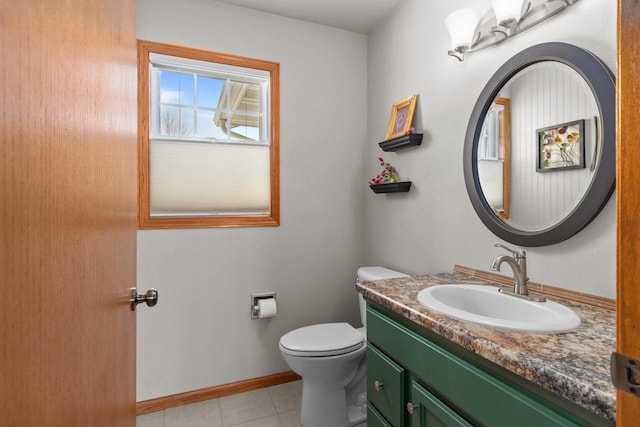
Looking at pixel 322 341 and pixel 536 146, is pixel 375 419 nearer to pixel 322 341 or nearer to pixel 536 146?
pixel 322 341

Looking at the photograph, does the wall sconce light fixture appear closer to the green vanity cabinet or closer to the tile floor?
the green vanity cabinet

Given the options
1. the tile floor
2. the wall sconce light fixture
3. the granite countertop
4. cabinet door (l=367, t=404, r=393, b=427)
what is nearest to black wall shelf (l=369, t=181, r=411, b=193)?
the wall sconce light fixture

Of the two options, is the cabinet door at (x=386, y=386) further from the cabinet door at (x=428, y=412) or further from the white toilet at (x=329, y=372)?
the white toilet at (x=329, y=372)

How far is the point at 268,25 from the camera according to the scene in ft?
7.28

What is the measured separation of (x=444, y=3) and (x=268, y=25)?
3.83ft

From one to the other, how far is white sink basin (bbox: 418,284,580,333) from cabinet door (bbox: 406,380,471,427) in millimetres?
272

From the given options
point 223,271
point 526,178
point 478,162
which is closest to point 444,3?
point 478,162

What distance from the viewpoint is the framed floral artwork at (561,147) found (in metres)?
1.13

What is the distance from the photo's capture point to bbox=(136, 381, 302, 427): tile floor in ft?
6.12

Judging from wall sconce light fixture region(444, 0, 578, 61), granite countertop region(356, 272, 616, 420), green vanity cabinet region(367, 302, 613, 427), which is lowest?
green vanity cabinet region(367, 302, 613, 427)

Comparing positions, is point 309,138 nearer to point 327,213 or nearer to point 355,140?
point 355,140

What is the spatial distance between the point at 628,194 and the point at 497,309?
0.96 meters

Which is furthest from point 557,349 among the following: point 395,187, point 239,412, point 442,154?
point 239,412

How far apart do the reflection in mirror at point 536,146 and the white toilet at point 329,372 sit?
1065 millimetres
